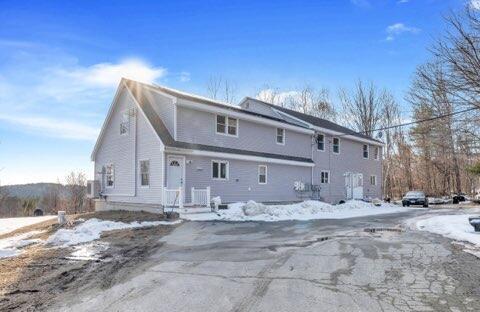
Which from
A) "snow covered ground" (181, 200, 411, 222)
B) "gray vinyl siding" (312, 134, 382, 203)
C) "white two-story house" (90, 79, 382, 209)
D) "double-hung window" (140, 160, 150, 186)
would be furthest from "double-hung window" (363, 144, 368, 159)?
"double-hung window" (140, 160, 150, 186)

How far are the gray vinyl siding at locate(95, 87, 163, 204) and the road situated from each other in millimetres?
9157

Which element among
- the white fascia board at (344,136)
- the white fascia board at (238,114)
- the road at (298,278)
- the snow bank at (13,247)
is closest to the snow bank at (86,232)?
the snow bank at (13,247)

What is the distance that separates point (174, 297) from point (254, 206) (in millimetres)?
14048

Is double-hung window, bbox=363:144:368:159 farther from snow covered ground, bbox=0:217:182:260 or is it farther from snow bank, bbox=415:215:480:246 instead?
snow covered ground, bbox=0:217:182:260

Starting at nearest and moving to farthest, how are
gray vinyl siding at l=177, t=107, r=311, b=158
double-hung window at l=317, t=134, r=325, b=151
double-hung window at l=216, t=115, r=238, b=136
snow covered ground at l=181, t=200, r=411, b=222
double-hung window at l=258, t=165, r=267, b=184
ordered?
snow covered ground at l=181, t=200, r=411, b=222 → gray vinyl siding at l=177, t=107, r=311, b=158 → double-hung window at l=216, t=115, r=238, b=136 → double-hung window at l=258, t=165, r=267, b=184 → double-hung window at l=317, t=134, r=325, b=151

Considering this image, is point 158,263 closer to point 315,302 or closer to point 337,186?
point 315,302

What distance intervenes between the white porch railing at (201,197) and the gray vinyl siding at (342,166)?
1187cm

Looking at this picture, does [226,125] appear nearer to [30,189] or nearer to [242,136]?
[242,136]

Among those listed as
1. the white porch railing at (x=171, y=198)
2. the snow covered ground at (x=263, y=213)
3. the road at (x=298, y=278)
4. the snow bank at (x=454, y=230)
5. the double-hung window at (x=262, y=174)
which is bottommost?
the road at (x=298, y=278)

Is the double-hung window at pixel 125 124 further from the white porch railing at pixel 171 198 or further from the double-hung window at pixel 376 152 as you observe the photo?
the double-hung window at pixel 376 152

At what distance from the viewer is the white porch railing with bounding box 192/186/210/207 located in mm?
20812

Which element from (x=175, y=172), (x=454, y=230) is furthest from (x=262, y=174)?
(x=454, y=230)

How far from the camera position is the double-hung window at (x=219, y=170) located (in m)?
23.0

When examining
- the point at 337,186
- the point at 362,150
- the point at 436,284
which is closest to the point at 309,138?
the point at 337,186
